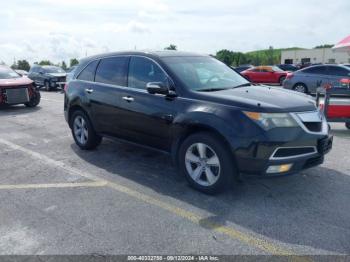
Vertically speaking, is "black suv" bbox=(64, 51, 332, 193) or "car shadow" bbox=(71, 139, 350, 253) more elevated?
"black suv" bbox=(64, 51, 332, 193)

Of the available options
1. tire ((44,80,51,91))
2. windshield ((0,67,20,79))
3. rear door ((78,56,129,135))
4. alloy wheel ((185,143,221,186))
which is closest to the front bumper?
alloy wheel ((185,143,221,186))

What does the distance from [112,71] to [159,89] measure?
1.46m

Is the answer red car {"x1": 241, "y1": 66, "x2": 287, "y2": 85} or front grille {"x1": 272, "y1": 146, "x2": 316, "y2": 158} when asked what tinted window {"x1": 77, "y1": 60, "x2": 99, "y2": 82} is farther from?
red car {"x1": 241, "y1": 66, "x2": 287, "y2": 85}

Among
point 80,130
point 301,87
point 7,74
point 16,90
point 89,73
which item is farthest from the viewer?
point 301,87

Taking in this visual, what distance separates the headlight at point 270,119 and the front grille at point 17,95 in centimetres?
1034

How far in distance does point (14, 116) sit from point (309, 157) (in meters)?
9.42

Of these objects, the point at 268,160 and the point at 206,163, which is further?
the point at 206,163

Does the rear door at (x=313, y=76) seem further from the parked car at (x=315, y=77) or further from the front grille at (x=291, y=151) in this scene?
the front grille at (x=291, y=151)

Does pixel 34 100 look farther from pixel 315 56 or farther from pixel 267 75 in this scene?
pixel 315 56

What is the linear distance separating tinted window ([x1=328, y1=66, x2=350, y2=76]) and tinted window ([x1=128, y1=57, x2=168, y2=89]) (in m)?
12.0

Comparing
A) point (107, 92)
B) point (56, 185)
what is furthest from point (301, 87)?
point (56, 185)

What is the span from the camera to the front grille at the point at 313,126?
4175mm

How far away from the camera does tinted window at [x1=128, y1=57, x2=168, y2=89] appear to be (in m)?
4.93

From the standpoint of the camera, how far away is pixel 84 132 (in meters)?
6.42
